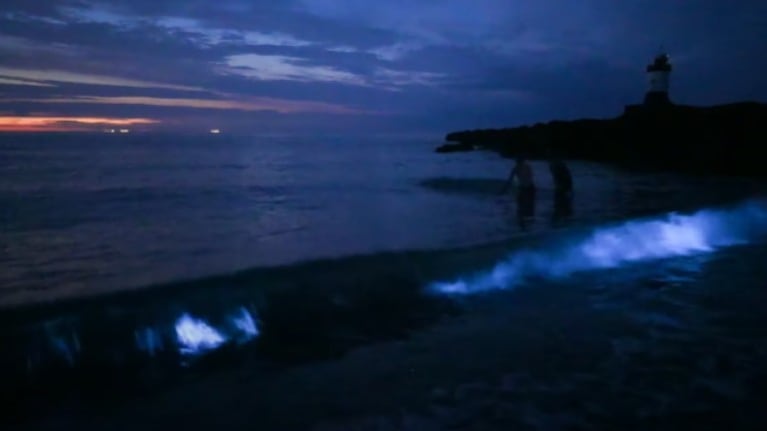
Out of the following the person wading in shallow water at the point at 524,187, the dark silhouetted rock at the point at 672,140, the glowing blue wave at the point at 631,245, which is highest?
the dark silhouetted rock at the point at 672,140

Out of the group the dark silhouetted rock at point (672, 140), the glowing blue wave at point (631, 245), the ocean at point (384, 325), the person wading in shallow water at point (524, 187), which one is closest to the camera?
the ocean at point (384, 325)

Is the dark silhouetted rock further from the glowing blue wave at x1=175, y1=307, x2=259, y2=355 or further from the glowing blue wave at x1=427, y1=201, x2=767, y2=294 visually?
the glowing blue wave at x1=175, y1=307, x2=259, y2=355

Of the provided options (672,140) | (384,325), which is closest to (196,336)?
(384,325)

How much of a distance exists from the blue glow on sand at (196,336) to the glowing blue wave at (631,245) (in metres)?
3.76

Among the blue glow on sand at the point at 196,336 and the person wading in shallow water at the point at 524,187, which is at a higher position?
the person wading in shallow water at the point at 524,187

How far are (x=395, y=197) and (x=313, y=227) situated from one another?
8768mm

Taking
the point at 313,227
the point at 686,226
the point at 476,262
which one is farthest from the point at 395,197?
the point at 476,262

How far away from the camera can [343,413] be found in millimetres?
5438

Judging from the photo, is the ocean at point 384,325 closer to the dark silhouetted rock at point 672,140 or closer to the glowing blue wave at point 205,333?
the glowing blue wave at point 205,333

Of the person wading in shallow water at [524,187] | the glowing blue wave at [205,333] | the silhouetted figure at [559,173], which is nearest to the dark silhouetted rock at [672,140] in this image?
the silhouetted figure at [559,173]

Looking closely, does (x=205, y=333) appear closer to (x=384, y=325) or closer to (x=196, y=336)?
(x=196, y=336)

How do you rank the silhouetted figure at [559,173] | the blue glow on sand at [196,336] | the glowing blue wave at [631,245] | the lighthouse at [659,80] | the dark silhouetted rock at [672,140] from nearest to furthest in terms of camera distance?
the blue glow on sand at [196,336] → the glowing blue wave at [631,245] → the silhouetted figure at [559,173] → the dark silhouetted rock at [672,140] → the lighthouse at [659,80]

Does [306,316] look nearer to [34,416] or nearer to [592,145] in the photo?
[34,416]

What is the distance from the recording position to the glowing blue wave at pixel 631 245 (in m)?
10.9
